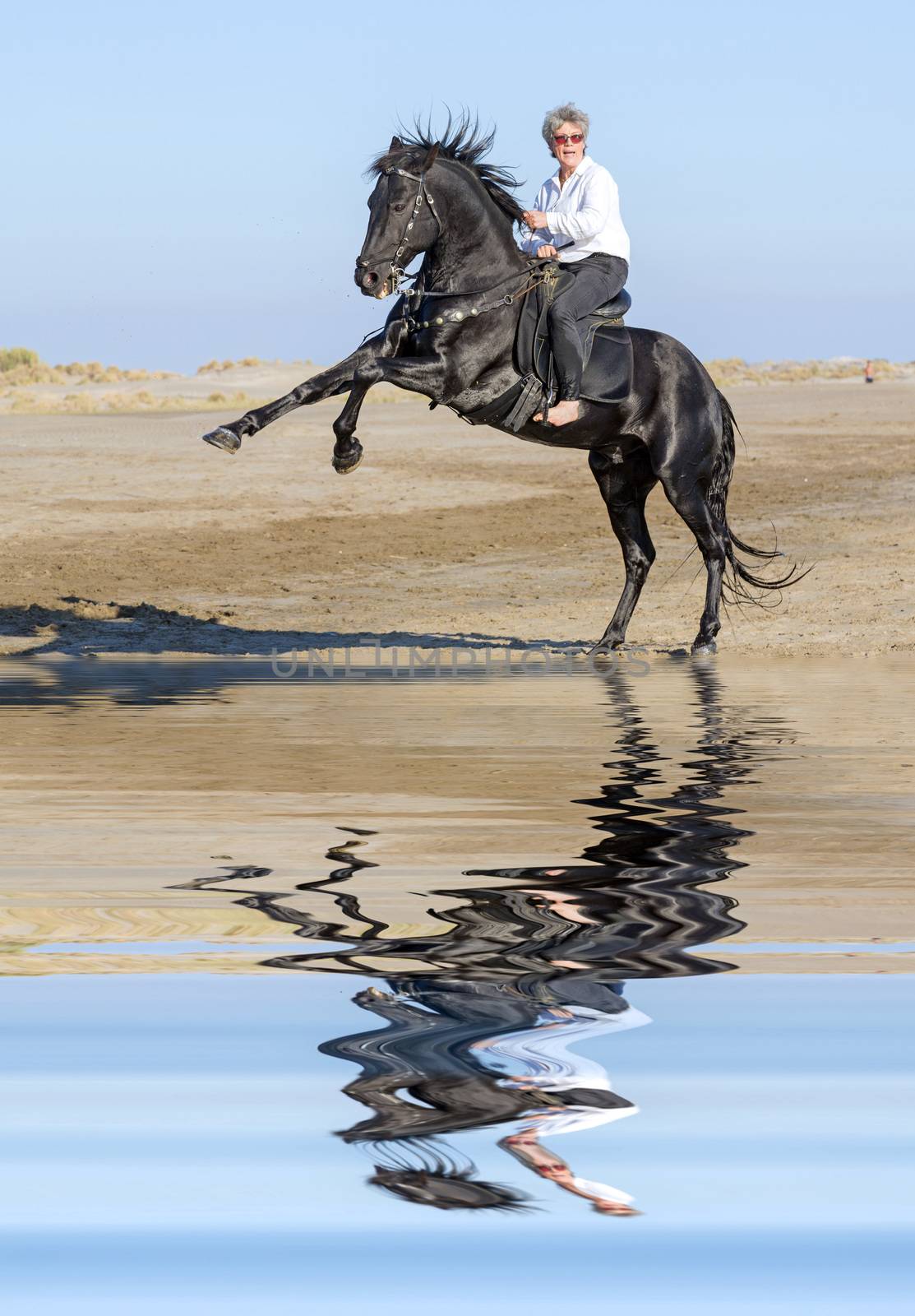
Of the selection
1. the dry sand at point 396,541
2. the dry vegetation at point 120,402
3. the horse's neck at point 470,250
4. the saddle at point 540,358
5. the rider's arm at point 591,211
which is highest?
the dry vegetation at point 120,402

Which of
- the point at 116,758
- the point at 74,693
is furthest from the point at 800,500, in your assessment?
the point at 116,758

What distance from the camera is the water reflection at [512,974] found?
7.81ft

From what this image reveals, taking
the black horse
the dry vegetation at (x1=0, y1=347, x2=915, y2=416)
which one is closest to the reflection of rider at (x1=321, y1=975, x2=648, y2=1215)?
the black horse

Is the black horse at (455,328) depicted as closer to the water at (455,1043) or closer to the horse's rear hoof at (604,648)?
the horse's rear hoof at (604,648)

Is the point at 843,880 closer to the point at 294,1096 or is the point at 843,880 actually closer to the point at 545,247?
the point at 294,1096

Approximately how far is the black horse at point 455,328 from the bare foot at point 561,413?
0.34ft

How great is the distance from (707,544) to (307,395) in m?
3.99

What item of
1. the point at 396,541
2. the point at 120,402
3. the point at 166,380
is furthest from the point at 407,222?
the point at 166,380

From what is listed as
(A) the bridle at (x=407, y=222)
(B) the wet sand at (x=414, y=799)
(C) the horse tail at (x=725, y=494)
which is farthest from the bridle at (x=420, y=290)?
(C) the horse tail at (x=725, y=494)

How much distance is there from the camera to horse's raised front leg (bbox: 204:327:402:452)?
30.7 feet

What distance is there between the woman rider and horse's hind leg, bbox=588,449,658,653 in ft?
5.19

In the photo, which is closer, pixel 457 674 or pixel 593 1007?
pixel 593 1007

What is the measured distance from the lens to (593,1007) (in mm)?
3031

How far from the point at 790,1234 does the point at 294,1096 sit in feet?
2.52
